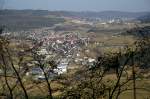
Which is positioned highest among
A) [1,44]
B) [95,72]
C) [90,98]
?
[1,44]

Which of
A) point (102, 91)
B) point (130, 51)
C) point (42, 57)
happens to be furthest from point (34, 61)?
point (130, 51)

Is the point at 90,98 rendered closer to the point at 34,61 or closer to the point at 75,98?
the point at 75,98

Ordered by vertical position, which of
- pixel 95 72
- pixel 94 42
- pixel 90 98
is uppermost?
pixel 95 72

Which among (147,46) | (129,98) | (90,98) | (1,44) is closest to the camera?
(1,44)

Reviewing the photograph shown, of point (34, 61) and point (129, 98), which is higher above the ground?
point (34, 61)

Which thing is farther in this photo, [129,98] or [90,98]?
[129,98]

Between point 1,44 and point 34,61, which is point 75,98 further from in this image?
point 1,44

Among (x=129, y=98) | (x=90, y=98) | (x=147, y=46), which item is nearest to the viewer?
(x=90, y=98)

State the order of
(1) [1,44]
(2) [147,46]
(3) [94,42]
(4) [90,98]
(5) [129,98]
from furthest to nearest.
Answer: (3) [94,42] → (5) [129,98] → (2) [147,46] → (4) [90,98] → (1) [1,44]

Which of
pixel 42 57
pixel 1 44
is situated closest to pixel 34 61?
pixel 42 57
